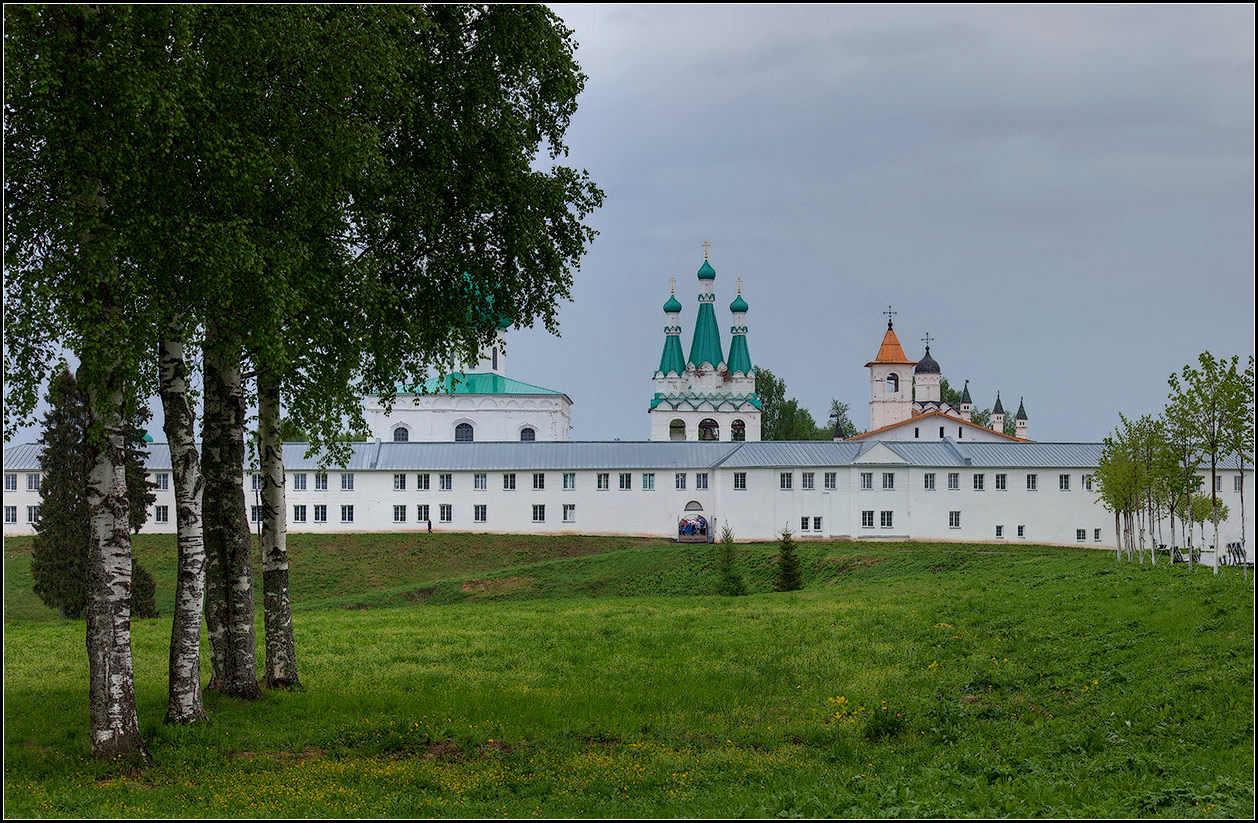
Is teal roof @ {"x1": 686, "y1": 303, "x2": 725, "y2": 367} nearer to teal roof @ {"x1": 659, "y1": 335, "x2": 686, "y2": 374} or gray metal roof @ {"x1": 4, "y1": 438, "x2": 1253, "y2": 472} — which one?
teal roof @ {"x1": 659, "y1": 335, "x2": 686, "y2": 374}

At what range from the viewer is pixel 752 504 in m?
58.5

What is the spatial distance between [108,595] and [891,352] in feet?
284

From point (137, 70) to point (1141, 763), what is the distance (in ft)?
38.2

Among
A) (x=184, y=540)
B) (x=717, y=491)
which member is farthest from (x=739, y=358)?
(x=184, y=540)

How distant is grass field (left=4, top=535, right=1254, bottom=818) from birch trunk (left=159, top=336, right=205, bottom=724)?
477 mm

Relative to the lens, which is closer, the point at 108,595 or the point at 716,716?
the point at 108,595

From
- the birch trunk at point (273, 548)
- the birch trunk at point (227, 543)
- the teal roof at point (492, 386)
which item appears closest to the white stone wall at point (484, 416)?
the teal roof at point (492, 386)

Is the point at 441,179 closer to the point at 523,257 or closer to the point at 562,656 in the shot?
the point at 523,257

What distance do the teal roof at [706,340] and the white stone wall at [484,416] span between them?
13915 mm

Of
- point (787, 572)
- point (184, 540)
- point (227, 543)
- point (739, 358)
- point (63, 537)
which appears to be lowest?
point (787, 572)

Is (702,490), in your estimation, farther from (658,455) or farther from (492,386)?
(492,386)

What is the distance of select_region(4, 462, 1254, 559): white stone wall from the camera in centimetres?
5800

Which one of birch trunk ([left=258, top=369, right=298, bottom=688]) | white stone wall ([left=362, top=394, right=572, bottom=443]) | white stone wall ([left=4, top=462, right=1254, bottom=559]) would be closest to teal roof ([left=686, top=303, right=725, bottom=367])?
white stone wall ([left=362, top=394, right=572, bottom=443])

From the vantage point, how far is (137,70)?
10.8 m
